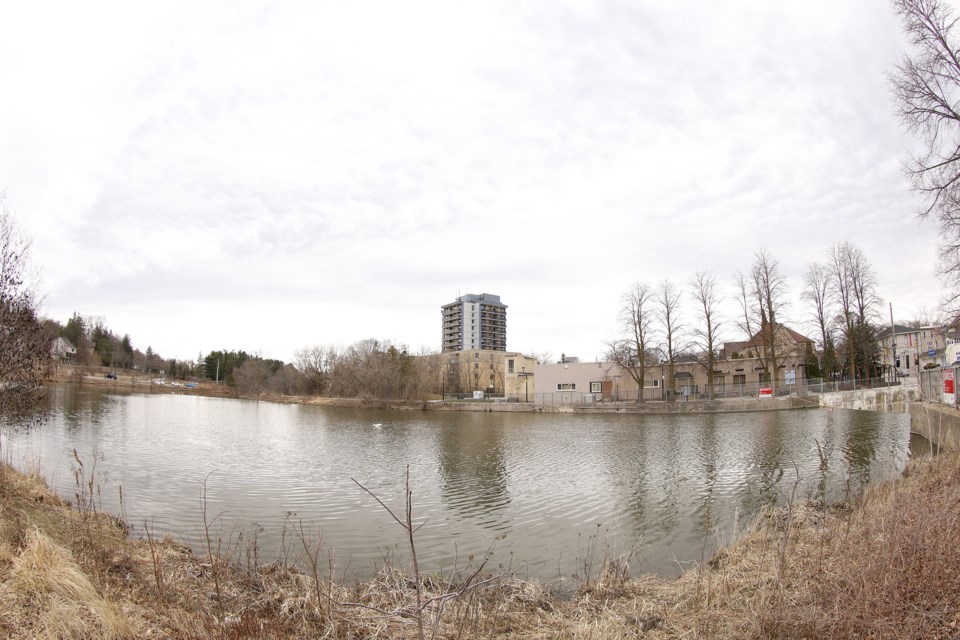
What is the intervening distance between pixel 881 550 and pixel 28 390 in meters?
16.0

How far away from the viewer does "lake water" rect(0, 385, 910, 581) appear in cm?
975

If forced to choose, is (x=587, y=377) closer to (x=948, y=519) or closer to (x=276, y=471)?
(x=276, y=471)

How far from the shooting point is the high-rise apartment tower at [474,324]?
16050 centimetres

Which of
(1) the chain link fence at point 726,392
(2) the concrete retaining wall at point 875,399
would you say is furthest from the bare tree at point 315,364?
(2) the concrete retaining wall at point 875,399

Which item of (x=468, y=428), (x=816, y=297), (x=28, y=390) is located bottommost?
(x=468, y=428)

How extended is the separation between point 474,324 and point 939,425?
14974 centimetres

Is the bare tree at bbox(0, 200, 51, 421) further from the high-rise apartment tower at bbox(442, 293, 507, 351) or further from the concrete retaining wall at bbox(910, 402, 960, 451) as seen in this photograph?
the high-rise apartment tower at bbox(442, 293, 507, 351)

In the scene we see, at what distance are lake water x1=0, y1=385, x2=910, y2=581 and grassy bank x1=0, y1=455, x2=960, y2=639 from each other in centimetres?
97

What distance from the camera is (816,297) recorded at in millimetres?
50938

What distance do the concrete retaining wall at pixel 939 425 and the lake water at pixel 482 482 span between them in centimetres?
96

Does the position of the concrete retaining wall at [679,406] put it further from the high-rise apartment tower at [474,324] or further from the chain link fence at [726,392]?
the high-rise apartment tower at [474,324]

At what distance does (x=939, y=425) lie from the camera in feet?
45.8

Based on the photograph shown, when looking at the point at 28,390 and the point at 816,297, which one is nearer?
the point at 28,390

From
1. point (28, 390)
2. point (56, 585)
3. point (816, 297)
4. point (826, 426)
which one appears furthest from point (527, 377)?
point (56, 585)
